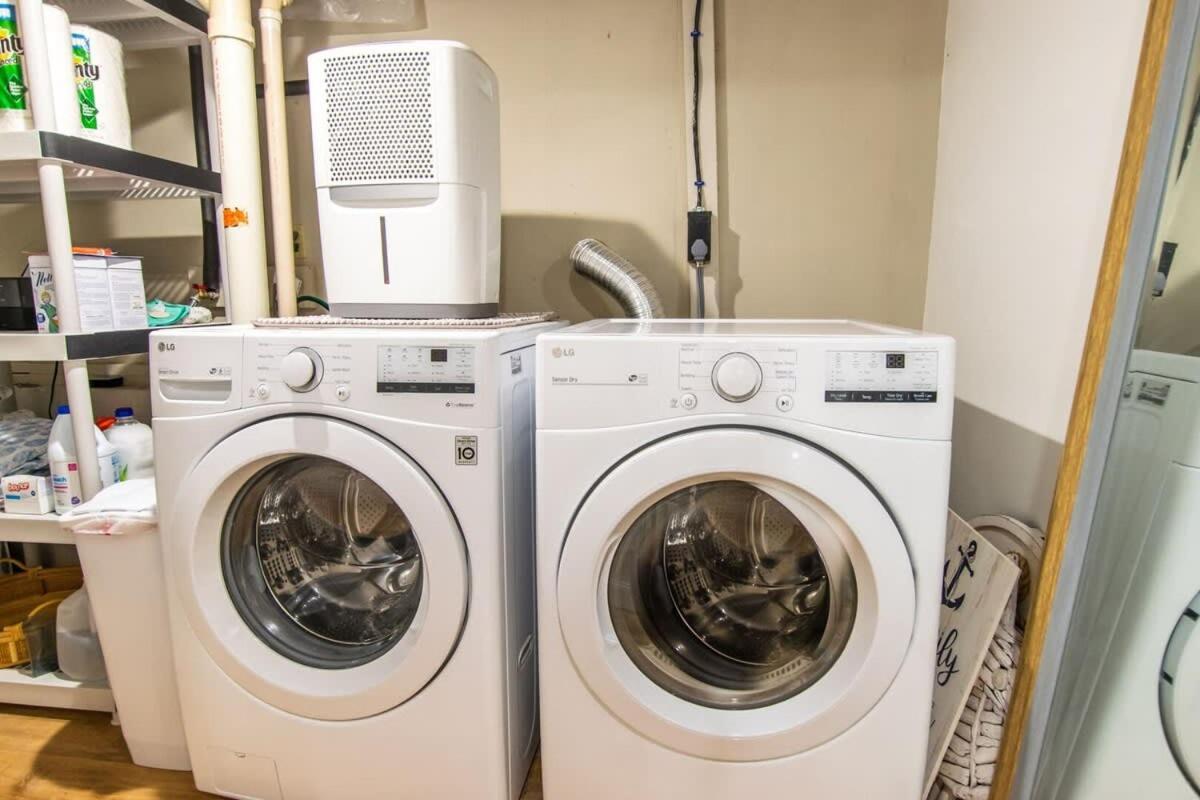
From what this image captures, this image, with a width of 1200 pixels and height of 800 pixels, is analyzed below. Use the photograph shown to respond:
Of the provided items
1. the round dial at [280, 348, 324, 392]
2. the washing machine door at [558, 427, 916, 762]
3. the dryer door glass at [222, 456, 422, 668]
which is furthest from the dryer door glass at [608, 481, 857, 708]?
the round dial at [280, 348, 324, 392]

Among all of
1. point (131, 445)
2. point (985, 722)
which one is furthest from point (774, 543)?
point (131, 445)

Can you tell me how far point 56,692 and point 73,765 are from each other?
0.66 ft

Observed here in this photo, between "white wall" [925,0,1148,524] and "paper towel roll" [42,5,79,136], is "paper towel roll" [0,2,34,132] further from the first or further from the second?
"white wall" [925,0,1148,524]

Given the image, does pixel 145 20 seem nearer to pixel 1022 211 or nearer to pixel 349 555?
pixel 349 555

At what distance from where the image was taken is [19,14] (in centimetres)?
105

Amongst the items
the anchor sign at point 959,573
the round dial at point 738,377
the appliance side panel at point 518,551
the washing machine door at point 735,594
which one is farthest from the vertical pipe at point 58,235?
the anchor sign at point 959,573

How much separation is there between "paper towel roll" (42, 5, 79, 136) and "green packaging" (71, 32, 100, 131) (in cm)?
4

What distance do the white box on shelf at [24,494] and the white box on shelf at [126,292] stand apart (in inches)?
13.5

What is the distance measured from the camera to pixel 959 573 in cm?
112

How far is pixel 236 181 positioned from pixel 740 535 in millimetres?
1378

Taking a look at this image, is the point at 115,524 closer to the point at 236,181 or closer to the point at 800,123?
the point at 236,181

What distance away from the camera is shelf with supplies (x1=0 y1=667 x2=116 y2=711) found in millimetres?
1279

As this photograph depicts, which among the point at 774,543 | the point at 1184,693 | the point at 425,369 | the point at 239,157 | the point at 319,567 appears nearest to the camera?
the point at 1184,693

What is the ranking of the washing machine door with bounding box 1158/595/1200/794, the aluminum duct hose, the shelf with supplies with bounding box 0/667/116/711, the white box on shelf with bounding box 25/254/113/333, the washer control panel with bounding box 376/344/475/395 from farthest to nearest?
the aluminum duct hose < the shelf with supplies with bounding box 0/667/116/711 < the white box on shelf with bounding box 25/254/113/333 < the washer control panel with bounding box 376/344/475/395 < the washing machine door with bounding box 1158/595/1200/794
